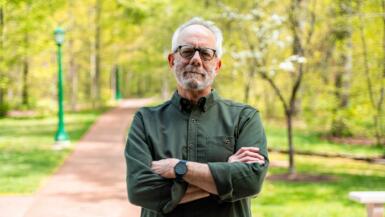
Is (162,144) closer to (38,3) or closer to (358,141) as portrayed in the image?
(38,3)

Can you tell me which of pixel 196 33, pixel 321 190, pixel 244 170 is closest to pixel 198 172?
pixel 244 170

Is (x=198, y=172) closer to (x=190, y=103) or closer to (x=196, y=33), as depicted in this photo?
(x=190, y=103)

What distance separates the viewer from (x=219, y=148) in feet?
9.29

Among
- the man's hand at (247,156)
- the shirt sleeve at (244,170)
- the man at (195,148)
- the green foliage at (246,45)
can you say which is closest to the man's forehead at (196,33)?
the man at (195,148)

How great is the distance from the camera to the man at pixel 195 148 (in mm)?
2746

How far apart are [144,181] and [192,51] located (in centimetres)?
69

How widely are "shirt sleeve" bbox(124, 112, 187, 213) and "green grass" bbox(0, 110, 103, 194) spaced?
7.32 metres

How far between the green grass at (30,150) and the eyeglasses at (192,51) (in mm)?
7568

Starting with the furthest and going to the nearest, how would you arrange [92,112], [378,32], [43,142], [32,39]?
1. [92,112]
2. [32,39]
3. [43,142]
4. [378,32]

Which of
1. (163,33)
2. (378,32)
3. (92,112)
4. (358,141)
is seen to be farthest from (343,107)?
(92,112)

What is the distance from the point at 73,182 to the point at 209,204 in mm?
8243

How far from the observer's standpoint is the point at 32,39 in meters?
21.2

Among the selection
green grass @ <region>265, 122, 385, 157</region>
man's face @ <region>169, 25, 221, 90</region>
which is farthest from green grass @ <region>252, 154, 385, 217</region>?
man's face @ <region>169, 25, 221, 90</region>

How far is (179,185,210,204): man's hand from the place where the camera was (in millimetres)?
2766
